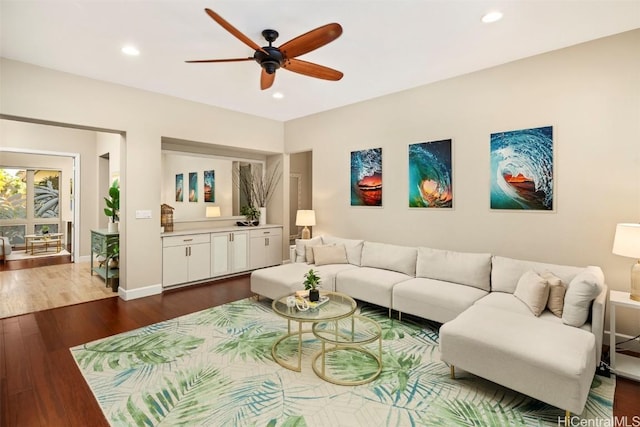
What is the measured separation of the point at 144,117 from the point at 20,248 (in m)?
7.12

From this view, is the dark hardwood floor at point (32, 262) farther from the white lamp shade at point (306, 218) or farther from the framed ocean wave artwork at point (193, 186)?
the white lamp shade at point (306, 218)

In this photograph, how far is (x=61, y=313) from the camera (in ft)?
12.5

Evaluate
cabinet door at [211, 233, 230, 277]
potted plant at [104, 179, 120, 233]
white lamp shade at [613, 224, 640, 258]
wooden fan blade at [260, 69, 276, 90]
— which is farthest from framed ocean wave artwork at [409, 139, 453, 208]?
potted plant at [104, 179, 120, 233]

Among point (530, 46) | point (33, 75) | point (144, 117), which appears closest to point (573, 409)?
point (530, 46)

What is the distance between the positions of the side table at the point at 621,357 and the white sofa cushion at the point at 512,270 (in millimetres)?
371

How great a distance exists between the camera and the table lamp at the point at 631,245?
2471mm

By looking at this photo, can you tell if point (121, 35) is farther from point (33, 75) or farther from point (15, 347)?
point (15, 347)

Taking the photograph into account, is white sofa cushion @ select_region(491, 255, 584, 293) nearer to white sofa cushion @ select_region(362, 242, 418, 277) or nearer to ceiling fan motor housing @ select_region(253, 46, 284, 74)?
white sofa cushion @ select_region(362, 242, 418, 277)

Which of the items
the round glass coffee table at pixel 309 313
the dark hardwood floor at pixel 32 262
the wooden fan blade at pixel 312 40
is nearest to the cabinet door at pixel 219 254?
the round glass coffee table at pixel 309 313

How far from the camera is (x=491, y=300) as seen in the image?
3018 millimetres

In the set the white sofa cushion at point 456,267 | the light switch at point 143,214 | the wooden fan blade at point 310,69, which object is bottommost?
the white sofa cushion at point 456,267

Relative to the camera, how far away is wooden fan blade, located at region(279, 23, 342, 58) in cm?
216

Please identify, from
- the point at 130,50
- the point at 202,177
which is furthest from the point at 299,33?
the point at 202,177

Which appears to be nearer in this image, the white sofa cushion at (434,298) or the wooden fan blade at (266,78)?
the wooden fan blade at (266,78)
